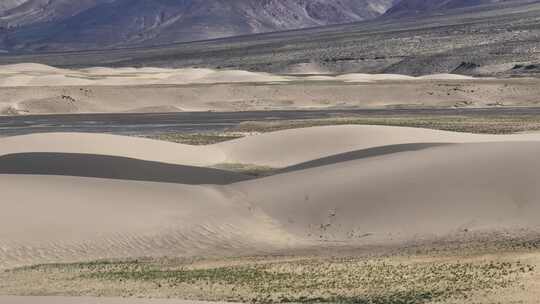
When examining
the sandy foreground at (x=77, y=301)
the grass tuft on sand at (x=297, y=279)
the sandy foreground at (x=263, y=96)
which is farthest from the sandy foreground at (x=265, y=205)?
the sandy foreground at (x=263, y=96)

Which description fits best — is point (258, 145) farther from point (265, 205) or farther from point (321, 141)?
point (265, 205)

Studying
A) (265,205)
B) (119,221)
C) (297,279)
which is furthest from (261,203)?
(297,279)

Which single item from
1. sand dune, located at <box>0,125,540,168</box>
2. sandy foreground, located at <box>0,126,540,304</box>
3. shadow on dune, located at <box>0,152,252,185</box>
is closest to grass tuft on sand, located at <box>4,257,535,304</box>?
sandy foreground, located at <box>0,126,540,304</box>

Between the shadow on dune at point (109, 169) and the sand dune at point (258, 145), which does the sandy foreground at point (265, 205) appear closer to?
the shadow on dune at point (109, 169)

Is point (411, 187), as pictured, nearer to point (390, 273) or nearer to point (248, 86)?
point (390, 273)

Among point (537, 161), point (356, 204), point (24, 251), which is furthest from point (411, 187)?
point (24, 251)
